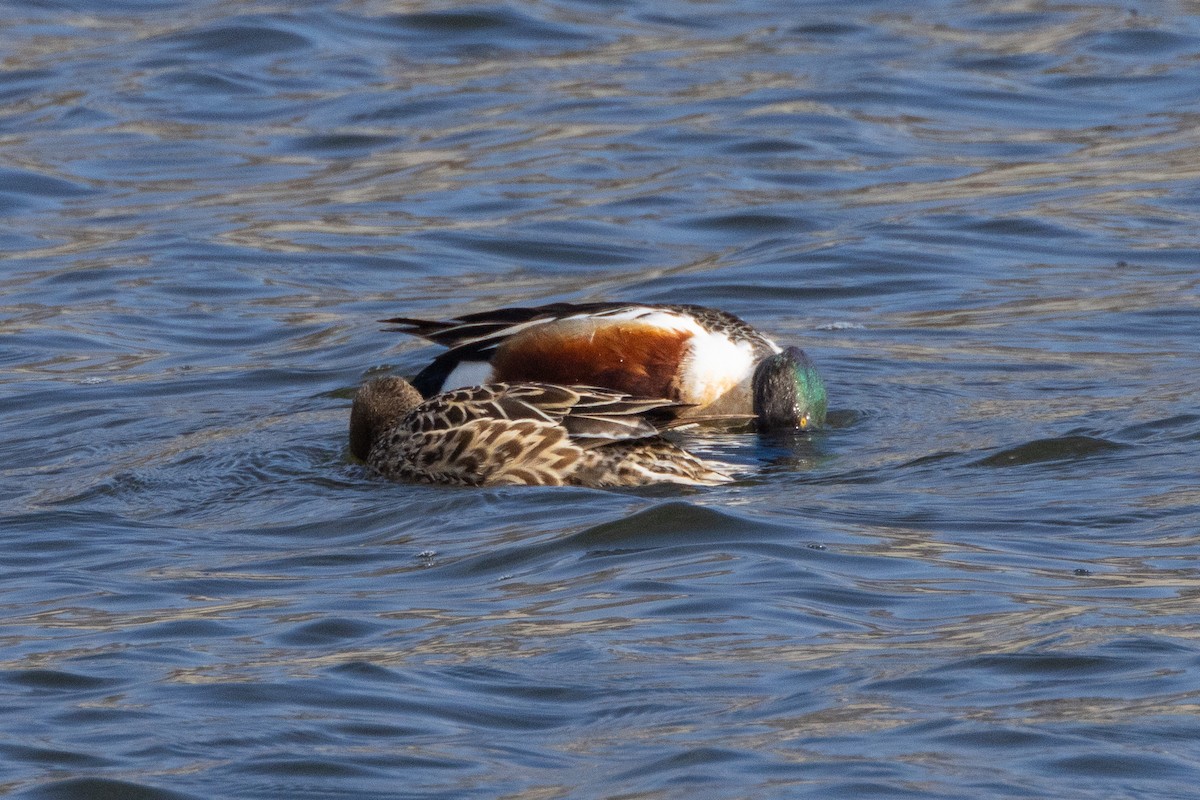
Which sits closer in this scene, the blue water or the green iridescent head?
the blue water

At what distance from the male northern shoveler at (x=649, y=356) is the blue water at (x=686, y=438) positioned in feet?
0.66

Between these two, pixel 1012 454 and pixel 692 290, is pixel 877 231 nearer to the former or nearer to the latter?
pixel 692 290

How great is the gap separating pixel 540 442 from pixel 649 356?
111cm

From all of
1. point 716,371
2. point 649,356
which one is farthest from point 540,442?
point 716,371

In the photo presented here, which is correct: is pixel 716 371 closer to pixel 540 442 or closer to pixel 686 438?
pixel 686 438

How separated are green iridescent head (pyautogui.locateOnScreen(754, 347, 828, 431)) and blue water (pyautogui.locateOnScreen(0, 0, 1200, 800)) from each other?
10cm

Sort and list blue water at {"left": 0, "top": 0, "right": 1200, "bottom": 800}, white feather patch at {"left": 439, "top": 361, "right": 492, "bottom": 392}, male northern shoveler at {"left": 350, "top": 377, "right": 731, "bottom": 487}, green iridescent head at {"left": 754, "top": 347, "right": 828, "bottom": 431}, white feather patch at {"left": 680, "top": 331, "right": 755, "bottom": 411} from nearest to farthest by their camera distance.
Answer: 1. blue water at {"left": 0, "top": 0, "right": 1200, "bottom": 800}
2. male northern shoveler at {"left": 350, "top": 377, "right": 731, "bottom": 487}
3. green iridescent head at {"left": 754, "top": 347, "right": 828, "bottom": 431}
4. white feather patch at {"left": 680, "top": 331, "right": 755, "bottom": 411}
5. white feather patch at {"left": 439, "top": 361, "right": 492, "bottom": 392}

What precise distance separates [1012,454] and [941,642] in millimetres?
2489

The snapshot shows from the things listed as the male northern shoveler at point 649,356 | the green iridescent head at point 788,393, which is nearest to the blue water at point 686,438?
the green iridescent head at point 788,393

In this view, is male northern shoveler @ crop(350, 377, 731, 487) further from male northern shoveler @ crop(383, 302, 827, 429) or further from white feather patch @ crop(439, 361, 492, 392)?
white feather patch @ crop(439, 361, 492, 392)

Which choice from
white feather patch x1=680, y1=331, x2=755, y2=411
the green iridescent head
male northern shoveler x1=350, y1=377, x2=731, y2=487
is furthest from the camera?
white feather patch x1=680, y1=331, x2=755, y2=411

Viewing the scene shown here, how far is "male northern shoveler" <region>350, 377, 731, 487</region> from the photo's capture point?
25.3 feet

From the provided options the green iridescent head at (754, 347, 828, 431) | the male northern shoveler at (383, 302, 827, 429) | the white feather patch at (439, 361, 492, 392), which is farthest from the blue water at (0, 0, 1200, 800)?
the white feather patch at (439, 361, 492, 392)

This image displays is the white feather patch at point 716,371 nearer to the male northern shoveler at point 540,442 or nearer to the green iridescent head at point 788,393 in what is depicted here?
the green iridescent head at point 788,393
